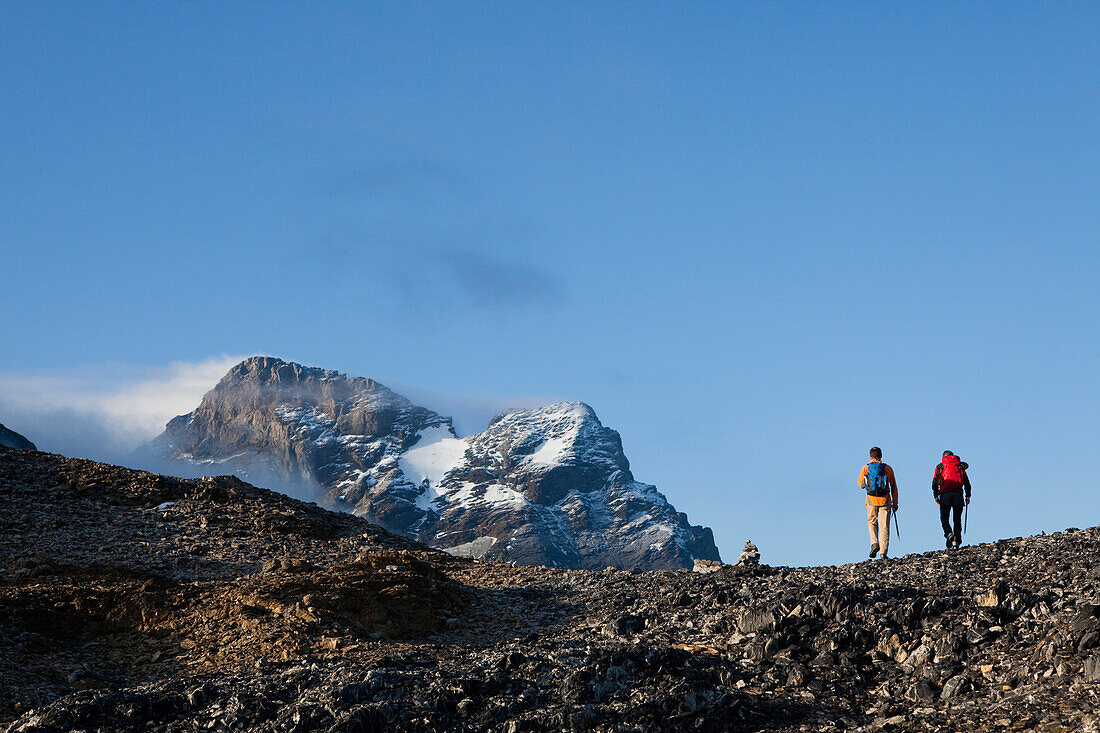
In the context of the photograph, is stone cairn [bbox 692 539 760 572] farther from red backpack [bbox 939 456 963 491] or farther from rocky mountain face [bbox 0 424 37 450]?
rocky mountain face [bbox 0 424 37 450]

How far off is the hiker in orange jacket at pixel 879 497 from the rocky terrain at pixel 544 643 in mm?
1334

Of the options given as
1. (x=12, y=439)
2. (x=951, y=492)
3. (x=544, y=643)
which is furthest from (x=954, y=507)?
(x=12, y=439)

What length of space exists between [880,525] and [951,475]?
75.8 inches

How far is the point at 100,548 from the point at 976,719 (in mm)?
19639

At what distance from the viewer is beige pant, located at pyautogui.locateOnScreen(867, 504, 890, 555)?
75.8 feet

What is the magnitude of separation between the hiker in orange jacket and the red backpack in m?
1.12

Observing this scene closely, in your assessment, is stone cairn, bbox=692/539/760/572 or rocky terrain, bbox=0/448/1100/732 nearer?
rocky terrain, bbox=0/448/1100/732

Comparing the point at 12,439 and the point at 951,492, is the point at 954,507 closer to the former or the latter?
the point at 951,492

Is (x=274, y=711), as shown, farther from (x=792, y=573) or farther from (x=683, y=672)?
(x=792, y=573)

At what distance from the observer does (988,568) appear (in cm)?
1975

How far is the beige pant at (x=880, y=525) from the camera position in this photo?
75.8 feet

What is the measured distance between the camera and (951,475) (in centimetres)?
2355

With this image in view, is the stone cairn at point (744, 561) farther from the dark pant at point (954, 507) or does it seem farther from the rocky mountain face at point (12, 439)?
the rocky mountain face at point (12, 439)

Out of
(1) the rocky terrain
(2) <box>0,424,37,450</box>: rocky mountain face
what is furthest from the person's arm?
(2) <box>0,424,37,450</box>: rocky mountain face
